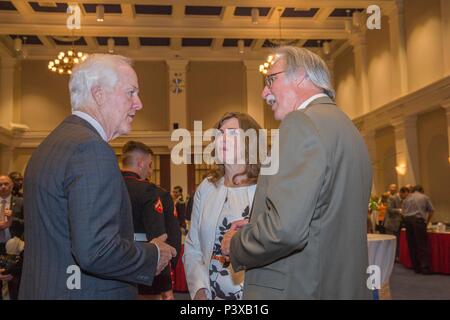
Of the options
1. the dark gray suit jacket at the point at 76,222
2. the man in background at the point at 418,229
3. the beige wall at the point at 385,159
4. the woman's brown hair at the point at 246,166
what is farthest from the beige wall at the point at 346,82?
the dark gray suit jacket at the point at 76,222

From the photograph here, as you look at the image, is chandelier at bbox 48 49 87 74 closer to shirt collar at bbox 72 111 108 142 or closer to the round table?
the round table

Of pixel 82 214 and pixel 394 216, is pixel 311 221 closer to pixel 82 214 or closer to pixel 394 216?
pixel 82 214

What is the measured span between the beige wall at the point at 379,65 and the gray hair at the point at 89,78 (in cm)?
1280

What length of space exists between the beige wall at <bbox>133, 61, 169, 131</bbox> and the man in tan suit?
16.8 meters

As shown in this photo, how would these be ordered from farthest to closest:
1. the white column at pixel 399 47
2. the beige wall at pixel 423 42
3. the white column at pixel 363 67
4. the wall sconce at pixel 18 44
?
the wall sconce at pixel 18 44, the white column at pixel 363 67, the white column at pixel 399 47, the beige wall at pixel 423 42

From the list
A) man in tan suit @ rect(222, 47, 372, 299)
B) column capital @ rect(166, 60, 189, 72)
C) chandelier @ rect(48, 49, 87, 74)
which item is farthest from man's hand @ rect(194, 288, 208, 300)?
column capital @ rect(166, 60, 189, 72)

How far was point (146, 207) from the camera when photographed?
3.39m

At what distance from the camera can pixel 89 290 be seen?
1.56 m

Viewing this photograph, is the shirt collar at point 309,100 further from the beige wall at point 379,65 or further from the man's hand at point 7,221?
the beige wall at point 379,65

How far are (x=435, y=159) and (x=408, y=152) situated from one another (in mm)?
856

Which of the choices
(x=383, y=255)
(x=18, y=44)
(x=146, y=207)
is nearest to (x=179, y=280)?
(x=383, y=255)

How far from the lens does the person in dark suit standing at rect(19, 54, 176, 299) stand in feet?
4.82

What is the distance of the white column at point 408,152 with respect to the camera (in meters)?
12.1
